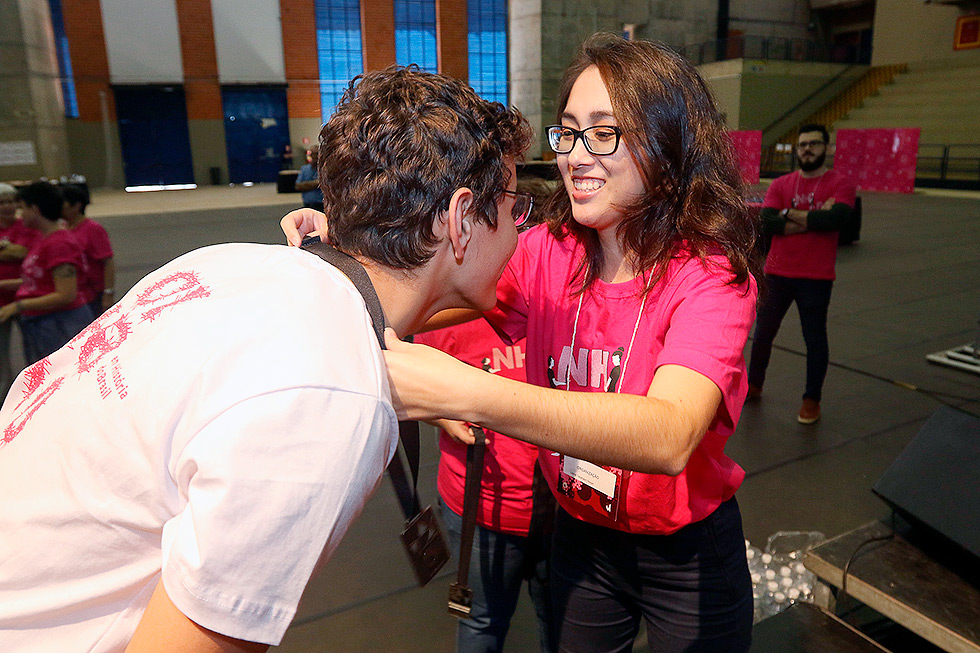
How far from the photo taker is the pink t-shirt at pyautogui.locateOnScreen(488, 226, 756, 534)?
42.8 inches

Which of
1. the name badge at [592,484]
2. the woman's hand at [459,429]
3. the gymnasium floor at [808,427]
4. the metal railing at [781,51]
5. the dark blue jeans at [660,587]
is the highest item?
the metal railing at [781,51]

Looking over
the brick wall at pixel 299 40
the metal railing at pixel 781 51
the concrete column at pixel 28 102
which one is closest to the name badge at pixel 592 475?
the concrete column at pixel 28 102

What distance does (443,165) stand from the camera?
104 centimetres

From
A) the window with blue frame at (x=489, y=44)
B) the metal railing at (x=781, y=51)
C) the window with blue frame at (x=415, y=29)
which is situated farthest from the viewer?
the metal railing at (x=781, y=51)

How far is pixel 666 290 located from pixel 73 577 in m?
1.01

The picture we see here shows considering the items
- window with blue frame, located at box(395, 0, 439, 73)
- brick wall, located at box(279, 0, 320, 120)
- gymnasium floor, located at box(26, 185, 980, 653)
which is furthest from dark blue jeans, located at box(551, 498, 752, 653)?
brick wall, located at box(279, 0, 320, 120)

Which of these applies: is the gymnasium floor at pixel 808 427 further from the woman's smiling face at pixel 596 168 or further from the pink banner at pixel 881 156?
the pink banner at pixel 881 156

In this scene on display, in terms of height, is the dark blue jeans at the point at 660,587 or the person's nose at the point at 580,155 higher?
the person's nose at the point at 580,155

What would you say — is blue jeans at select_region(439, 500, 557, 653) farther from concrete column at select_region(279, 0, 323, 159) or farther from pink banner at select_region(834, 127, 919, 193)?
pink banner at select_region(834, 127, 919, 193)

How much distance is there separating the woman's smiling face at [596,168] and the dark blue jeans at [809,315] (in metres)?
2.76

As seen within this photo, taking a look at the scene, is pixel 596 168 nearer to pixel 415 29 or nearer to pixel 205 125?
pixel 415 29

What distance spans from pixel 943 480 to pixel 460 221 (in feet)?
5.63

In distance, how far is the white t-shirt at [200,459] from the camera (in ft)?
2.30

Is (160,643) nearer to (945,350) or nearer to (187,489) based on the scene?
(187,489)
